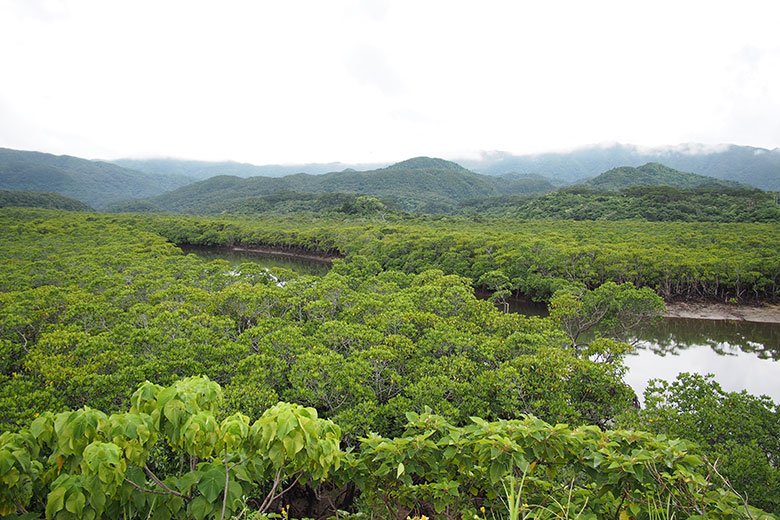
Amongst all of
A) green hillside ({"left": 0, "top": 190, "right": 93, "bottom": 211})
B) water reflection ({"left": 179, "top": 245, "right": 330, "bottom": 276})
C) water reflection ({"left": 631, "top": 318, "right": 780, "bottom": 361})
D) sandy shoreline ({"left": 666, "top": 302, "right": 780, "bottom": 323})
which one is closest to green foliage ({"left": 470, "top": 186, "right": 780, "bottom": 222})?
sandy shoreline ({"left": 666, "top": 302, "right": 780, "bottom": 323})

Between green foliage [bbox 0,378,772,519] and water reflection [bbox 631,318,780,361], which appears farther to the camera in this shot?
water reflection [bbox 631,318,780,361]

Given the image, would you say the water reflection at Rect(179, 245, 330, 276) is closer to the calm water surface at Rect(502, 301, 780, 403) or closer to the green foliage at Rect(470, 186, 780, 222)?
the calm water surface at Rect(502, 301, 780, 403)

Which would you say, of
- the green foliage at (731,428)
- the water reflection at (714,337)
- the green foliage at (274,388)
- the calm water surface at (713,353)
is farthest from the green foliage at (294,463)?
the water reflection at (714,337)

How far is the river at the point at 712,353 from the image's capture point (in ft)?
61.2

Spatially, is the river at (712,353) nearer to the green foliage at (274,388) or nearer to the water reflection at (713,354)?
the water reflection at (713,354)

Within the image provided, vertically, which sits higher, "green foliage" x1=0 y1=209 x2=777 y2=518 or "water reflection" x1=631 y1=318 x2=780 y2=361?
"green foliage" x1=0 y1=209 x2=777 y2=518

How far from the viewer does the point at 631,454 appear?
171 inches

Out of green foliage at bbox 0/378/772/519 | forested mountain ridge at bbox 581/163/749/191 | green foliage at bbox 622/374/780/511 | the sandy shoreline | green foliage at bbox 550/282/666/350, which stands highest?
forested mountain ridge at bbox 581/163/749/191

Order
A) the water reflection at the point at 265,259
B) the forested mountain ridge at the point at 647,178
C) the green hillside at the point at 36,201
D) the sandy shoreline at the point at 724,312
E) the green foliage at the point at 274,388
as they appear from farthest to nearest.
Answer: the forested mountain ridge at the point at 647,178
the green hillside at the point at 36,201
the water reflection at the point at 265,259
the sandy shoreline at the point at 724,312
the green foliage at the point at 274,388

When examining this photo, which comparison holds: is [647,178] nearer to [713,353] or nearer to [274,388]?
[713,353]

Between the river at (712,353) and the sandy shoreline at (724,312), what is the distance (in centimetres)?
59

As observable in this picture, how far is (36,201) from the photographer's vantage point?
424 feet

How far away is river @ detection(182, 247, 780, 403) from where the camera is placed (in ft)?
61.2

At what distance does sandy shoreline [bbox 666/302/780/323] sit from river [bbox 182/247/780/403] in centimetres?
59
